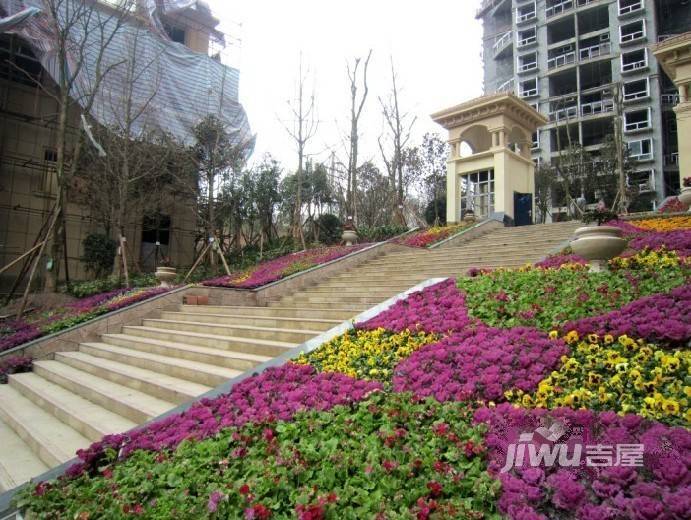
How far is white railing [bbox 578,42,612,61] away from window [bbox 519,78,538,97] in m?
3.92

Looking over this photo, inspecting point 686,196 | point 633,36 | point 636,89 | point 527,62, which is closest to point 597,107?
point 636,89

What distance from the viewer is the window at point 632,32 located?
33469 mm

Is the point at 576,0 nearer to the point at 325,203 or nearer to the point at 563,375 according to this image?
the point at 325,203

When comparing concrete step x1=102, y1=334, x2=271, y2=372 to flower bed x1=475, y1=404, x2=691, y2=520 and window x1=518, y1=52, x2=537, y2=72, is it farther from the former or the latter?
window x1=518, y1=52, x2=537, y2=72

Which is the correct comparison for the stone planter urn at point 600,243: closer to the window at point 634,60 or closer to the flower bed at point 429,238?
the flower bed at point 429,238

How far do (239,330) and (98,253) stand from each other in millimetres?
11378

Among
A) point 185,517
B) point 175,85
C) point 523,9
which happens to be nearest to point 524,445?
point 185,517

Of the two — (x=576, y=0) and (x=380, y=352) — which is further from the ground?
(x=576, y=0)

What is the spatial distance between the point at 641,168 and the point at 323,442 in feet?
121

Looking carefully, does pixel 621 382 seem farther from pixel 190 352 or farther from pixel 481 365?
pixel 190 352

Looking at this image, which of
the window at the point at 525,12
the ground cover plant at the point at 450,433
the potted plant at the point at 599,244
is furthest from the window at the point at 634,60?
the ground cover plant at the point at 450,433

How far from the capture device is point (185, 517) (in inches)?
84.0

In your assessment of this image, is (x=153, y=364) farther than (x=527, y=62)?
No

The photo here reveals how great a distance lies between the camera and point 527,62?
3994 centimetres
